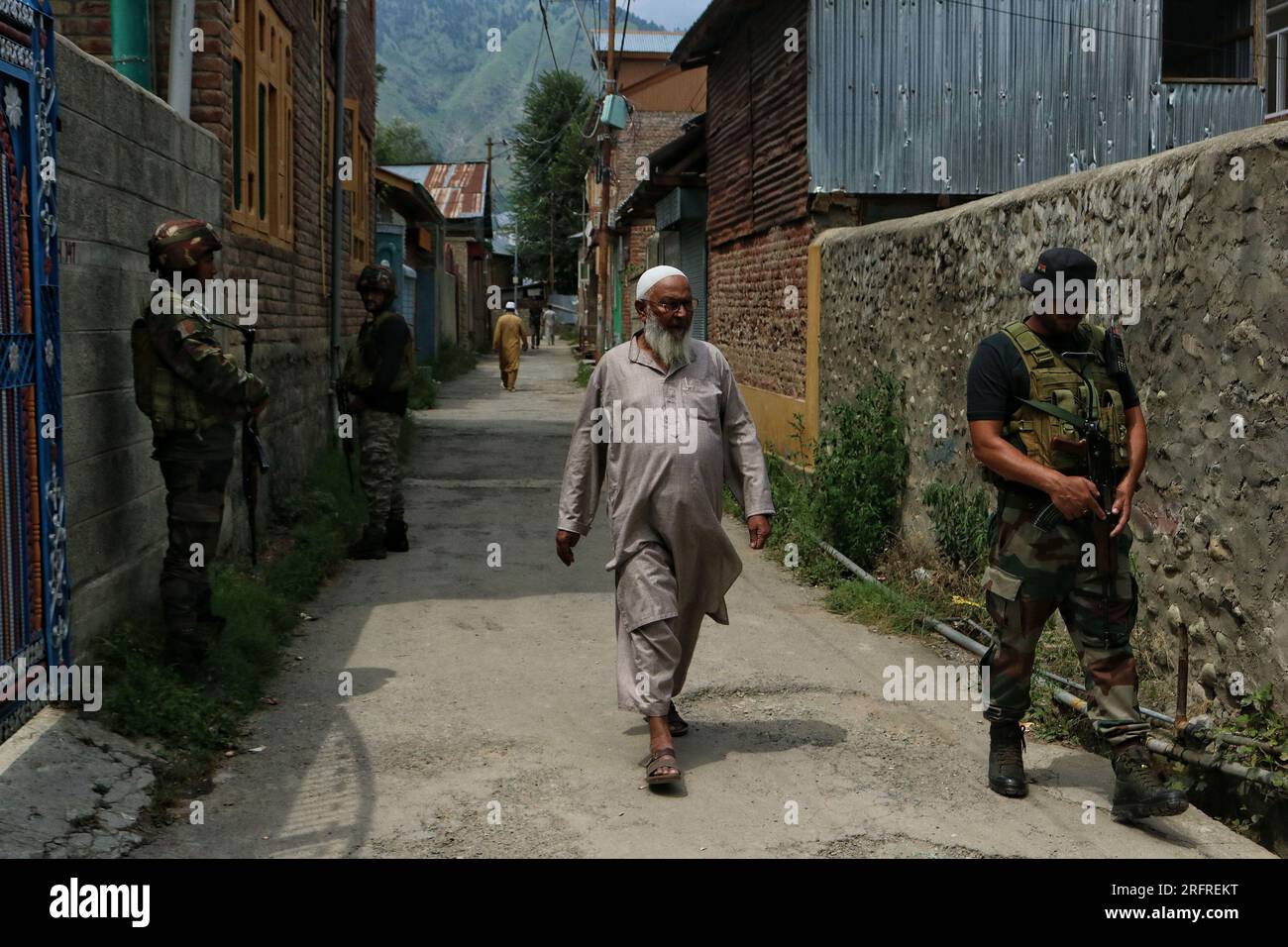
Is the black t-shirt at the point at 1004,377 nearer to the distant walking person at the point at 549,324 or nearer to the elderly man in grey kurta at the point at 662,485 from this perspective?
the elderly man in grey kurta at the point at 662,485

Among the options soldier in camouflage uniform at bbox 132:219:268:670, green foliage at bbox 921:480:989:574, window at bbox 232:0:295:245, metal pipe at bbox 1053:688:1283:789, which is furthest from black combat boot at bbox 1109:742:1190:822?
window at bbox 232:0:295:245

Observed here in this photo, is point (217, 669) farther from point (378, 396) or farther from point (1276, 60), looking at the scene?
point (1276, 60)

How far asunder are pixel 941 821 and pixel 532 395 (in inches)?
827

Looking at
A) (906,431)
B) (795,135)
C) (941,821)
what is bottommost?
(941,821)

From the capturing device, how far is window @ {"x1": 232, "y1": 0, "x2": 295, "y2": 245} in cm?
895

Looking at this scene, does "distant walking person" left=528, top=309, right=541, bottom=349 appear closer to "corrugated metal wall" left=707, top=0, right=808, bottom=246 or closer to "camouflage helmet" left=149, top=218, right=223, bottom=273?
"corrugated metal wall" left=707, top=0, right=808, bottom=246

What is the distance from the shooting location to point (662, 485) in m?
5.13

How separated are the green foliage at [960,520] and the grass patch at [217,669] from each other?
3754mm

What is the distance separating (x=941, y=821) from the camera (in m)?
4.50

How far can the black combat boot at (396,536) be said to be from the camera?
9.54m

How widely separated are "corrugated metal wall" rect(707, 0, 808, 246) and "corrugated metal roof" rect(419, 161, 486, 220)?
24.1 m

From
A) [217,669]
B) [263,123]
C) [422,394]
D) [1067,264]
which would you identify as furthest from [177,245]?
[422,394]
